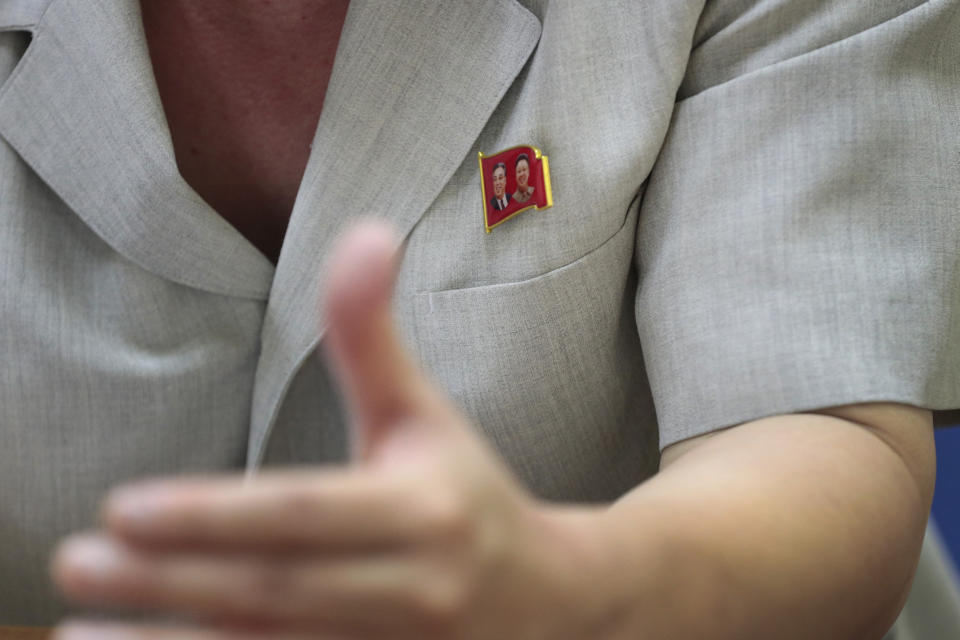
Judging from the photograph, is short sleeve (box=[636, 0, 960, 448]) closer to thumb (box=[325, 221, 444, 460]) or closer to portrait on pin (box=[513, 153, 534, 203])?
portrait on pin (box=[513, 153, 534, 203])

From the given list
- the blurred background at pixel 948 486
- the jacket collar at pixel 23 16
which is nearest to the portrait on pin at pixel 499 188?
the jacket collar at pixel 23 16

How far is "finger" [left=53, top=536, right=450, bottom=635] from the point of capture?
0.18 meters

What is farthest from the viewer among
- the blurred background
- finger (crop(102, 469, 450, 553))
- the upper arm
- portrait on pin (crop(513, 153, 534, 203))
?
the blurred background

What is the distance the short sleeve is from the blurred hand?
222 millimetres

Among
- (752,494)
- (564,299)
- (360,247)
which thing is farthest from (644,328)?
(360,247)

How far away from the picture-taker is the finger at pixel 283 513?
6.9 inches

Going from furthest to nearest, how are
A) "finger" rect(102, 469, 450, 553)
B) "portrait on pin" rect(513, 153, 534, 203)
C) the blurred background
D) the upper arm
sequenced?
the blurred background, "portrait on pin" rect(513, 153, 534, 203), the upper arm, "finger" rect(102, 469, 450, 553)

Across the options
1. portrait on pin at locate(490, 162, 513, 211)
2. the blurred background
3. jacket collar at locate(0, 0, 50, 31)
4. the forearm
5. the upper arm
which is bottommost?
the blurred background

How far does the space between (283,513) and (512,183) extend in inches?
12.4

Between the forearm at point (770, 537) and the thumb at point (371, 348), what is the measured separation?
64 mm

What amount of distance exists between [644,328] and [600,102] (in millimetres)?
121

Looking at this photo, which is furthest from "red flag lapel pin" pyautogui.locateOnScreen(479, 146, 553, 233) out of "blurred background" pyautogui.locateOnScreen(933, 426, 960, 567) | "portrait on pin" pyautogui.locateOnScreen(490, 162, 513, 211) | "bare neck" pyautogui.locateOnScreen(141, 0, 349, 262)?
"blurred background" pyautogui.locateOnScreen(933, 426, 960, 567)

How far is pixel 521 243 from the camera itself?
466 millimetres

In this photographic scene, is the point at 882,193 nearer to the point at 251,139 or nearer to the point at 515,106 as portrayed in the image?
the point at 515,106
